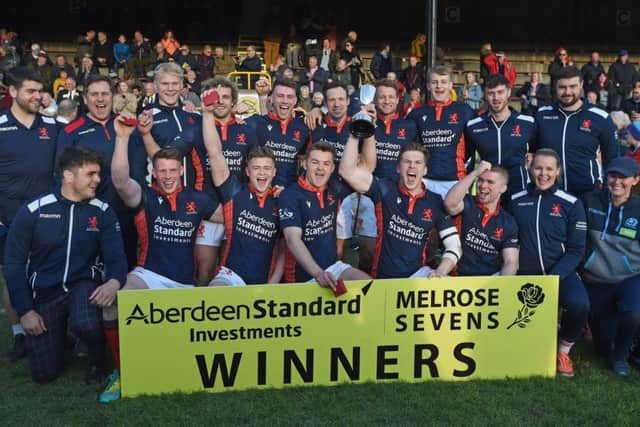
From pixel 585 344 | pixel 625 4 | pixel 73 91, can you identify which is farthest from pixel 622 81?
pixel 585 344

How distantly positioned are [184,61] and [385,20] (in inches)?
321

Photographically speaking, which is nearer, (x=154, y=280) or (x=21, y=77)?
(x=154, y=280)

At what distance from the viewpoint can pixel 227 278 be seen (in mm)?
4711

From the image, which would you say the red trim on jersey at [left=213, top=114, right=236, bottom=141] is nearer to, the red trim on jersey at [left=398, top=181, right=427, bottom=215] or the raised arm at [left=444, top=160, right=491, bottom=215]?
the red trim on jersey at [left=398, top=181, right=427, bottom=215]

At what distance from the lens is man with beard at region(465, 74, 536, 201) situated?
225 inches

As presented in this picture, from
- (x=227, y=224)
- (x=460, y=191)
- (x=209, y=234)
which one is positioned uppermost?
(x=460, y=191)

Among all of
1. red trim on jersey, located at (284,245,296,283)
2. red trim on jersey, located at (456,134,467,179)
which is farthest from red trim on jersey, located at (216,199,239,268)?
red trim on jersey, located at (456,134,467,179)

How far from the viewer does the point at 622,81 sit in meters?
18.5

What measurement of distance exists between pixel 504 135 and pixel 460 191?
48.1 inches

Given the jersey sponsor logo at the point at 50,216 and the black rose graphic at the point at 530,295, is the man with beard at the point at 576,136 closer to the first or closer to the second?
the black rose graphic at the point at 530,295

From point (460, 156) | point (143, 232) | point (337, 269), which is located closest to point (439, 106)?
point (460, 156)

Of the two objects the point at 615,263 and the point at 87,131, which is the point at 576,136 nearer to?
the point at 615,263

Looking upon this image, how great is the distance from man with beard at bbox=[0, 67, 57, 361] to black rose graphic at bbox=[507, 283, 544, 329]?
350cm

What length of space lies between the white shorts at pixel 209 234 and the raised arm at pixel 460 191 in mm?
1630
